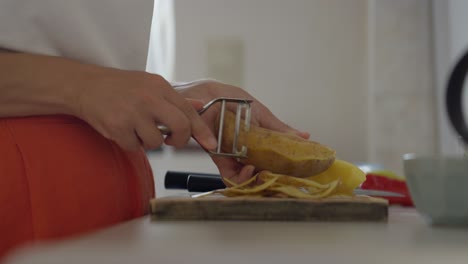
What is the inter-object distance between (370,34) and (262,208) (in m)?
2.29

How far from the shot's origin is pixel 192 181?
68 cm

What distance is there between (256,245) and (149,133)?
0.81 feet

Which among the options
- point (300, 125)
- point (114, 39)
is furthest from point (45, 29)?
point (300, 125)

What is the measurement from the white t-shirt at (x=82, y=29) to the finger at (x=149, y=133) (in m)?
0.15

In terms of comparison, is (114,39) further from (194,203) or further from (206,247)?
(206,247)

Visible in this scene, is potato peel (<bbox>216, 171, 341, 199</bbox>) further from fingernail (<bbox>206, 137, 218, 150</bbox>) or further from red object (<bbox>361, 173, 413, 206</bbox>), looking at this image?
red object (<bbox>361, 173, 413, 206</bbox>)

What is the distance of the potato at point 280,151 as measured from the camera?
0.55 meters

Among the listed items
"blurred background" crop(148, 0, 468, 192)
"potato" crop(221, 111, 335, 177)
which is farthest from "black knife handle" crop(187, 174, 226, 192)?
"blurred background" crop(148, 0, 468, 192)

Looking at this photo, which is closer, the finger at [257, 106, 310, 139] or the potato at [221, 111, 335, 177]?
the potato at [221, 111, 335, 177]

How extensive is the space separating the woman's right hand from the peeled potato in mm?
130

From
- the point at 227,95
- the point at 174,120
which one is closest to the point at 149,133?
the point at 174,120

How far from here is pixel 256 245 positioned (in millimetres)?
259

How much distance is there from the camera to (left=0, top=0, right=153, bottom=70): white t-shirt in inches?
22.2

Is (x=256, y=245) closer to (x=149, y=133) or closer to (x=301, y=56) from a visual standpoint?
(x=149, y=133)
